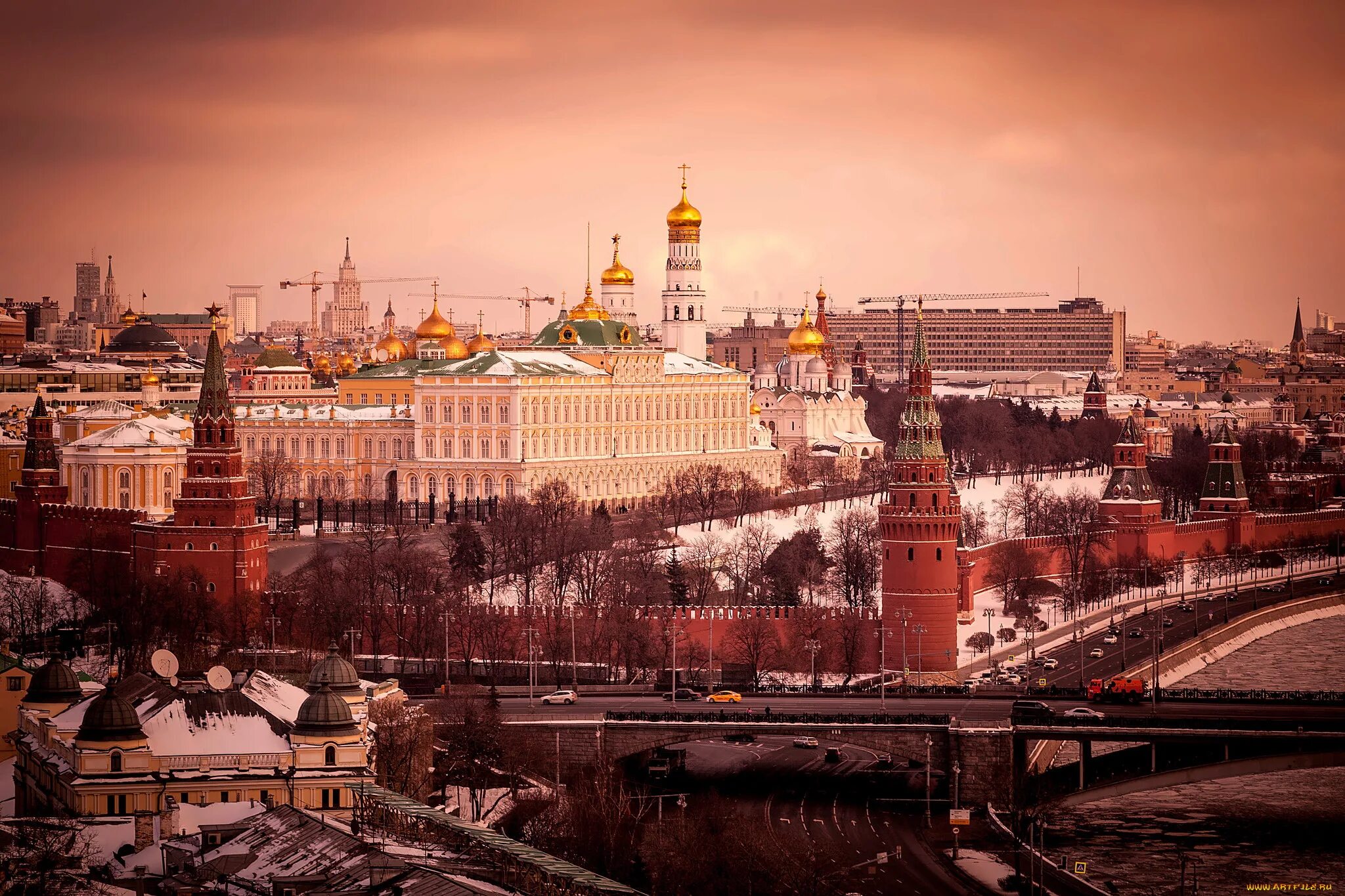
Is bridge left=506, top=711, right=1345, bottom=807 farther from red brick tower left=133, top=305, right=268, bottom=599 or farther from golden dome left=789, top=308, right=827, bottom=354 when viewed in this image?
golden dome left=789, top=308, right=827, bottom=354

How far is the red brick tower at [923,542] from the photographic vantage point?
262ft

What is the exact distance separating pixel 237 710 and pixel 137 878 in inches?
403

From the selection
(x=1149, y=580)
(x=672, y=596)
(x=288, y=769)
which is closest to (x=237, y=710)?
(x=288, y=769)

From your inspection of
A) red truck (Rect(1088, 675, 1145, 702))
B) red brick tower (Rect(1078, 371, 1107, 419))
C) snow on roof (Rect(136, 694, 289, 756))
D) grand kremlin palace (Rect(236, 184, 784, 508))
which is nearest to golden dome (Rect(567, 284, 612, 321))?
grand kremlin palace (Rect(236, 184, 784, 508))

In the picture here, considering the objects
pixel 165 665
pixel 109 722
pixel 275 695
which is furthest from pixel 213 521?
pixel 109 722

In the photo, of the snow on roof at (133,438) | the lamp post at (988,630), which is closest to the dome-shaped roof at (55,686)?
the lamp post at (988,630)

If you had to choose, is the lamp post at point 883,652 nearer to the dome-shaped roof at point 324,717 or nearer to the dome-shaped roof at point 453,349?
the dome-shaped roof at point 324,717

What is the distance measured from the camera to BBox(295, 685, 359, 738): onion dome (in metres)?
54.8

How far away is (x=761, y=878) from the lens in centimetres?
5450

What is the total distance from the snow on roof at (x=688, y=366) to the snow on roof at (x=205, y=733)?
6863 centimetres

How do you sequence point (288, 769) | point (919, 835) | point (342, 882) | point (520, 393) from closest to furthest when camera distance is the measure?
point (342, 882) → point (288, 769) → point (919, 835) → point (520, 393)

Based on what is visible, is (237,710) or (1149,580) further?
(1149,580)

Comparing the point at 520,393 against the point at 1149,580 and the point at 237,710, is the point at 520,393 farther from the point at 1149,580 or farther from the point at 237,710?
the point at 237,710

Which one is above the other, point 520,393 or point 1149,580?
point 520,393
